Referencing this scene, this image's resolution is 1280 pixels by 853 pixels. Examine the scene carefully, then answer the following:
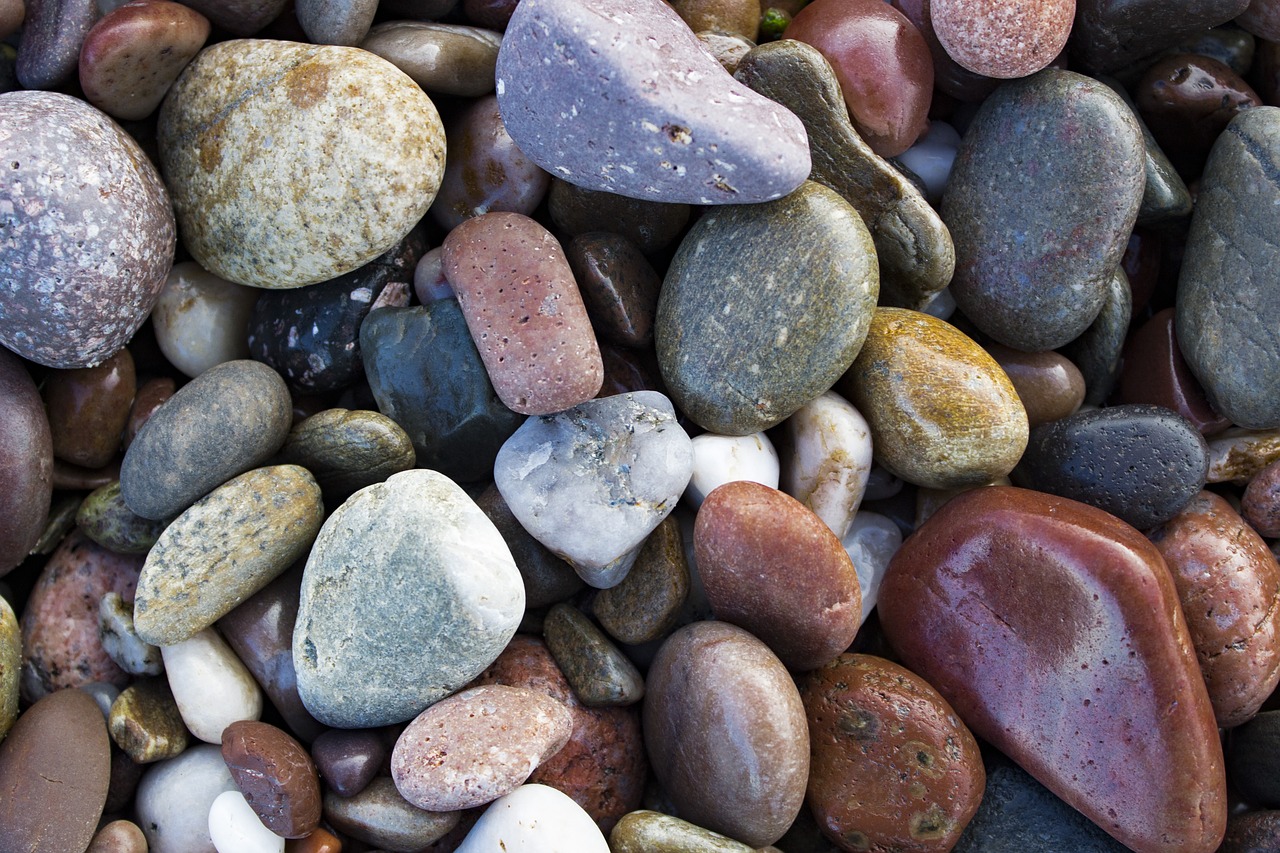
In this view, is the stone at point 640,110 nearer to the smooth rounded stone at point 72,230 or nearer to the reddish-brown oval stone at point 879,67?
the reddish-brown oval stone at point 879,67

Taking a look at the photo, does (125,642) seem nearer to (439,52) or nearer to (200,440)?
(200,440)

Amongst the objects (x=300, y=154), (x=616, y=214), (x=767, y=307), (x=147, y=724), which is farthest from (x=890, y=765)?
(x=300, y=154)

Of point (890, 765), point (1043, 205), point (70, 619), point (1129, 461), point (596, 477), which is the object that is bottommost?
point (70, 619)

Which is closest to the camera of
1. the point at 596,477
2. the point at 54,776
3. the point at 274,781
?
the point at 274,781

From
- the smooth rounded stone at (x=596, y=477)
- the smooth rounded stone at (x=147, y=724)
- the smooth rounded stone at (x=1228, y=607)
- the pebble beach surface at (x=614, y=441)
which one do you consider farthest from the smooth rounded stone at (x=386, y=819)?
the smooth rounded stone at (x=1228, y=607)

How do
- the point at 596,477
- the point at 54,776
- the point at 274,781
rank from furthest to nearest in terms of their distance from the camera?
1. the point at 596,477
2. the point at 54,776
3. the point at 274,781

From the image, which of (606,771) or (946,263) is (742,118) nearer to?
(946,263)

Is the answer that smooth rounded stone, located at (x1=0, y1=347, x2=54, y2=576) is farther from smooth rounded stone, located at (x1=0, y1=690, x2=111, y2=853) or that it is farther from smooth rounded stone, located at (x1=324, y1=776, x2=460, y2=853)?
smooth rounded stone, located at (x1=324, y1=776, x2=460, y2=853)
